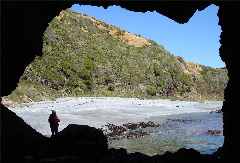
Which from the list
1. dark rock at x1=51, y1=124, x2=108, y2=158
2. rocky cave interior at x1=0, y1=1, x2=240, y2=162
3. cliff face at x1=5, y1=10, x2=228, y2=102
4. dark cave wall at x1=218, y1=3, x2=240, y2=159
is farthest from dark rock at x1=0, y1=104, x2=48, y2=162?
cliff face at x1=5, y1=10, x2=228, y2=102

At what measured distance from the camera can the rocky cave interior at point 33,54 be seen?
21.0 m

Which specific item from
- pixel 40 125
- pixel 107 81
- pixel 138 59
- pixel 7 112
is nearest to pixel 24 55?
pixel 7 112

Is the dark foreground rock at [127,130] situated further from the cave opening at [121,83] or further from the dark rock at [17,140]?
the dark rock at [17,140]

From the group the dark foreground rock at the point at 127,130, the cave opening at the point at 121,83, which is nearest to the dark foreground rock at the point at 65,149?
the cave opening at the point at 121,83

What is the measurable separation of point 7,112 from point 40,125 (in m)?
21.9

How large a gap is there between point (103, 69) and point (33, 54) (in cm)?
6134

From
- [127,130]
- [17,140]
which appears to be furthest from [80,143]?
[127,130]

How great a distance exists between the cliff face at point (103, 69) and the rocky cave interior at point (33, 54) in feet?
127

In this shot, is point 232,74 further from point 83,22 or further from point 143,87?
point 83,22

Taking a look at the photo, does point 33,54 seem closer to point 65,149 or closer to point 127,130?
point 65,149

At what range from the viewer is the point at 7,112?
2386cm

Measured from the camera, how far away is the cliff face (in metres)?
76.6

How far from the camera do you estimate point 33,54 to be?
1014 inches

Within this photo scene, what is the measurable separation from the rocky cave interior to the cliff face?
38.9 m
